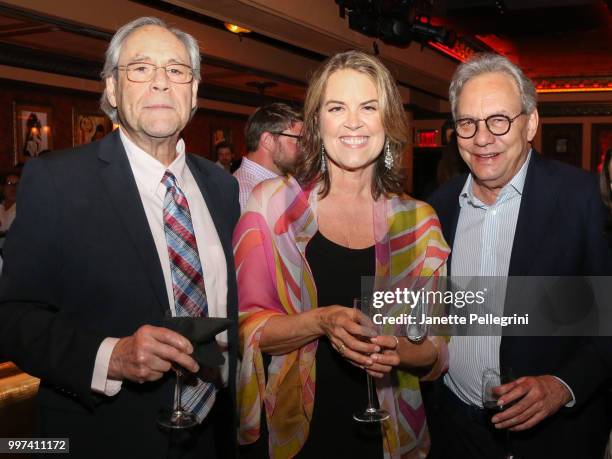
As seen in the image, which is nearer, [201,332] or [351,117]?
[201,332]

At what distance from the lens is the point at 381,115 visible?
6.61 feet

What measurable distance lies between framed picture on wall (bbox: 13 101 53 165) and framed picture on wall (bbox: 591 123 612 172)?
44.7 feet

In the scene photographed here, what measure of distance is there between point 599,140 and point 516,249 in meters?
16.5

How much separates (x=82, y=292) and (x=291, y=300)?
0.62m

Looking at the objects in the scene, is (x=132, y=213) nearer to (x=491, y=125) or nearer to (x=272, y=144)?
(x=491, y=125)

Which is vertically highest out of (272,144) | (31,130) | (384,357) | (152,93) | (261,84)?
(261,84)

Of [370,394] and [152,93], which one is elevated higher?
[152,93]

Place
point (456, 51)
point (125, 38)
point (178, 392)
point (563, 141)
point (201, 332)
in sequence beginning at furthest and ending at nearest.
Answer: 1. point (563, 141)
2. point (456, 51)
3. point (125, 38)
4. point (178, 392)
5. point (201, 332)

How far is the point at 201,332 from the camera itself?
1518 millimetres

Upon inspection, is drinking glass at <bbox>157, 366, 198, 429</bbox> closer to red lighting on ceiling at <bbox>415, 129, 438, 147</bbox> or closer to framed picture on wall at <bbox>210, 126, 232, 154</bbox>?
framed picture on wall at <bbox>210, 126, 232, 154</bbox>

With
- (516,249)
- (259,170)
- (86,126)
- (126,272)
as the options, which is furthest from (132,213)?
(86,126)

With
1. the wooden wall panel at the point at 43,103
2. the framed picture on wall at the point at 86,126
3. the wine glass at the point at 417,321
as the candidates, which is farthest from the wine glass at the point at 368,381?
the framed picture on wall at the point at 86,126

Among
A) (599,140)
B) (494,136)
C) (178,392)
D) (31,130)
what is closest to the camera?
(178,392)

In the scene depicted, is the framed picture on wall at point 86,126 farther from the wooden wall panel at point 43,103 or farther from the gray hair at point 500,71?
the gray hair at point 500,71
